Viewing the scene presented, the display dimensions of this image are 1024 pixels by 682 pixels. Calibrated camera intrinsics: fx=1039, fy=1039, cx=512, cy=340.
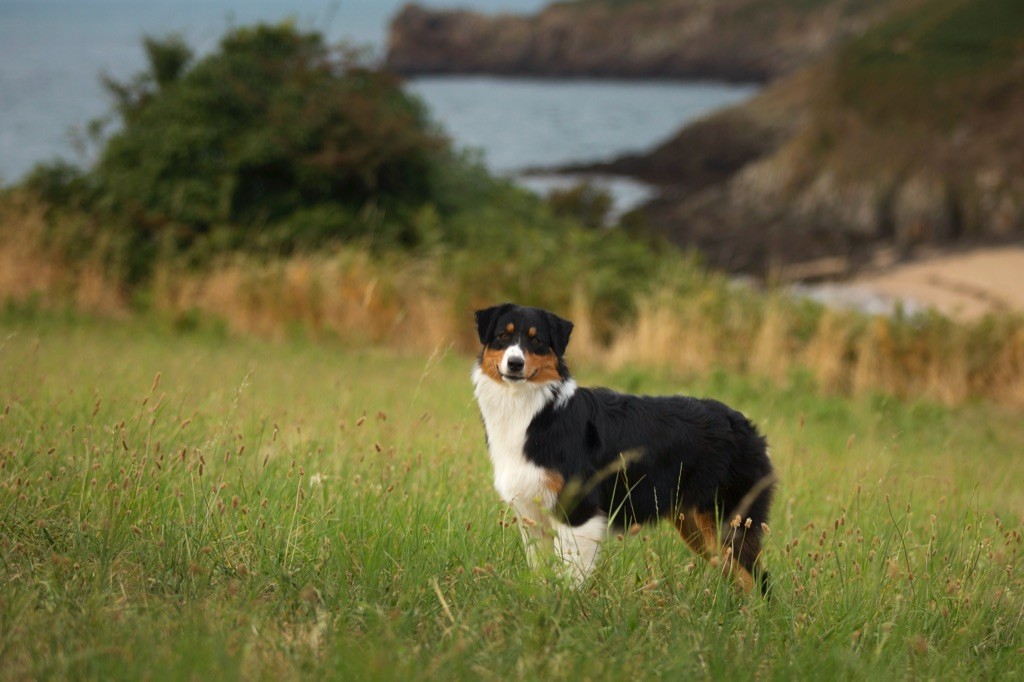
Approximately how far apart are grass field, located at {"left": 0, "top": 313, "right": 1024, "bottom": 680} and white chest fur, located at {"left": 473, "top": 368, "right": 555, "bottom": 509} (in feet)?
0.64

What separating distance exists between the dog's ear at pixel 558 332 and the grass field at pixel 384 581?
2.83ft

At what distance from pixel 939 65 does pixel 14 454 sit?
39.6 metres

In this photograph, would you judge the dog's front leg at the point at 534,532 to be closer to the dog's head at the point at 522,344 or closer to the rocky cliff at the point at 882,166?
the dog's head at the point at 522,344

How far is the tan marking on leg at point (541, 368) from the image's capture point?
4.89 m

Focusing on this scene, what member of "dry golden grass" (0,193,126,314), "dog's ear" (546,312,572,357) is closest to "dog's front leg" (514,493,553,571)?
"dog's ear" (546,312,572,357)

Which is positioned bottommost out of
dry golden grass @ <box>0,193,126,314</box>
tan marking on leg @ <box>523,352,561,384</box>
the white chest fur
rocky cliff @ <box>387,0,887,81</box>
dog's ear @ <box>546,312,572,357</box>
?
the white chest fur

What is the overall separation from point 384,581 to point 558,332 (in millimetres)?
1642

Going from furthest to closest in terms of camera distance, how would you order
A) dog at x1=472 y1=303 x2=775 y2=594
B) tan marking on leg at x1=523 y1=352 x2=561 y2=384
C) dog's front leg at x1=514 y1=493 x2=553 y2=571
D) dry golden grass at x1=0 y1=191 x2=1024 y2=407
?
dry golden grass at x1=0 y1=191 x2=1024 y2=407 → tan marking on leg at x1=523 y1=352 x2=561 y2=384 → dog at x1=472 y1=303 x2=775 y2=594 → dog's front leg at x1=514 y1=493 x2=553 y2=571

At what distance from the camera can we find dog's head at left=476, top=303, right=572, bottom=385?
487 centimetres

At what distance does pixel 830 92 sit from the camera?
1606 inches

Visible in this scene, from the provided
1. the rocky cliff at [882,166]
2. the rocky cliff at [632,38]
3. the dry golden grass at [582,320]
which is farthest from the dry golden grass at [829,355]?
the rocky cliff at [632,38]

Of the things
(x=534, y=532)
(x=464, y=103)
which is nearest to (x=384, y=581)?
(x=534, y=532)

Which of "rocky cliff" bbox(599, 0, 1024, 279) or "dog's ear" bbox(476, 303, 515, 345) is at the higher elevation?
"rocky cliff" bbox(599, 0, 1024, 279)

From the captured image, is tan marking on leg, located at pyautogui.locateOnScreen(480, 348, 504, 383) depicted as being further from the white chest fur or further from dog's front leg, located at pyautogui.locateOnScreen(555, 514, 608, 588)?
dog's front leg, located at pyautogui.locateOnScreen(555, 514, 608, 588)
